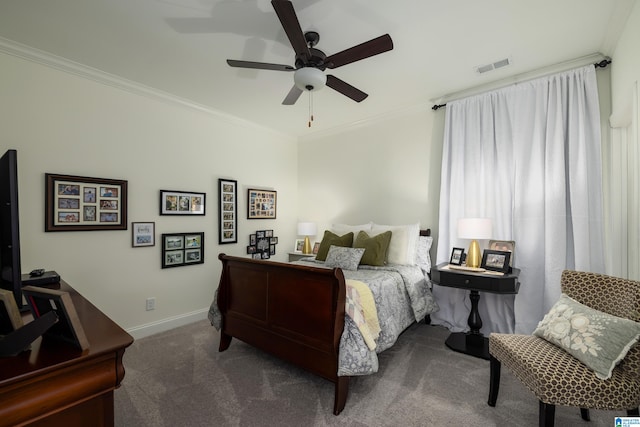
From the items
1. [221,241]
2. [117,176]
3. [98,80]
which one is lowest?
[221,241]

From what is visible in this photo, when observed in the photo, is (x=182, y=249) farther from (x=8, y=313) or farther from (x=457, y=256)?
(x=457, y=256)

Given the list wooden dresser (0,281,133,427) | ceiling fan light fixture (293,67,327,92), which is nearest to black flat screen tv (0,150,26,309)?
wooden dresser (0,281,133,427)

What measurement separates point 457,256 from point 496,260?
396 mm

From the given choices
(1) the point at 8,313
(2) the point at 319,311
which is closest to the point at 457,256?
(2) the point at 319,311

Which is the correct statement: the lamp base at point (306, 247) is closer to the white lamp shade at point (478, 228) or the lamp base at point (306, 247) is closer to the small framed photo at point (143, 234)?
the small framed photo at point (143, 234)

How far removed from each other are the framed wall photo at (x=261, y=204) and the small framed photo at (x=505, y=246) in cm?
303

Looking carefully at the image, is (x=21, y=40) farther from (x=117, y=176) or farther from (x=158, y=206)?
(x=158, y=206)

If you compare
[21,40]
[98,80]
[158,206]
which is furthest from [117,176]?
[21,40]

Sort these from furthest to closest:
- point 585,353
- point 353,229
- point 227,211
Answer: point 227,211 → point 353,229 → point 585,353

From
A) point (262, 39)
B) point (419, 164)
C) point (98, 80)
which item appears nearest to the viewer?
point (262, 39)

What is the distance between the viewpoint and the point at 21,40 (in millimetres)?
2377

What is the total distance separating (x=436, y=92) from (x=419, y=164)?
86 cm

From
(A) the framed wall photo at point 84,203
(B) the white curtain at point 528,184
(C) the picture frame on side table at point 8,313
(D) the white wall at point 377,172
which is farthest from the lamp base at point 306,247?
(C) the picture frame on side table at point 8,313

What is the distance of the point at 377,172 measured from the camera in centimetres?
410
